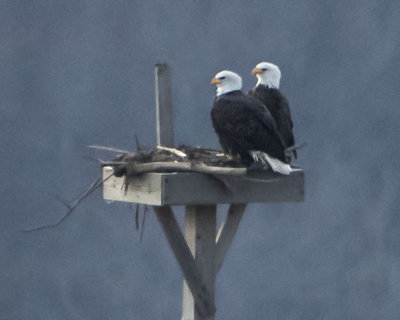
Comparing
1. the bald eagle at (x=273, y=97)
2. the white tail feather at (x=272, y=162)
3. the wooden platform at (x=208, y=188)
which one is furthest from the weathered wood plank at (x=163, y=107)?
the white tail feather at (x=272, y=162)

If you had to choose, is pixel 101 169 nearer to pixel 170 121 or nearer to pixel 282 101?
pixel 170 121

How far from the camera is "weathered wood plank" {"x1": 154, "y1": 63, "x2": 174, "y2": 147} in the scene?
457 cm

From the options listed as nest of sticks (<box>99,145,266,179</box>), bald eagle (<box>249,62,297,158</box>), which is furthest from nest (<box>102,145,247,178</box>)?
bald eagle (<box>249,62,297,158</box>)

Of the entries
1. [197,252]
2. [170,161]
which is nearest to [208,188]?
[170,161]

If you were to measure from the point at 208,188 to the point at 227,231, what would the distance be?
39 centimetres

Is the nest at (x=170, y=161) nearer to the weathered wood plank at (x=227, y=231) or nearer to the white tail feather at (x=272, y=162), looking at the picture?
the white tail feather at (x=272, y=162)

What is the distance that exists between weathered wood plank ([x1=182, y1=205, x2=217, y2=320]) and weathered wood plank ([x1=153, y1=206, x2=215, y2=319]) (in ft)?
0.06

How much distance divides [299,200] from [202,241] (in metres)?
0.42

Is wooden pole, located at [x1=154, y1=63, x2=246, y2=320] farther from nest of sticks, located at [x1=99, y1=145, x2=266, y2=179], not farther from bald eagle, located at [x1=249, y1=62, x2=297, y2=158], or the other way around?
bald eagle, located at [x1=249, y1=62, x2=297, y2=158]

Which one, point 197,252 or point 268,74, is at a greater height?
point 268,74

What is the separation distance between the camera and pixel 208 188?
Result: 13.5 ft

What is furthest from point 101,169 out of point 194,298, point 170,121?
point 194,298

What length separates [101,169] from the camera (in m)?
4.52

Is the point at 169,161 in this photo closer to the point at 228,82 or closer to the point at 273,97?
the point at 228,82
